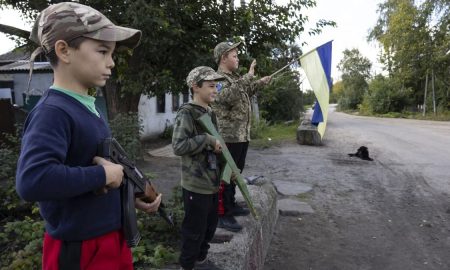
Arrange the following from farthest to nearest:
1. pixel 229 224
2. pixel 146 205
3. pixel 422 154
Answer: pixel 422 154, pixel 229 224, pixel 146 205

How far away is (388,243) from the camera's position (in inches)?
176

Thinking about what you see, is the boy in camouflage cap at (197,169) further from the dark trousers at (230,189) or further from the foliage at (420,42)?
the foliage at (420,42)

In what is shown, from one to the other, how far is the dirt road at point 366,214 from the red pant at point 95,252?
2501mm

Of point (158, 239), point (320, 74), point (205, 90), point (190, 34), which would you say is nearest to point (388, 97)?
point (190, 34)

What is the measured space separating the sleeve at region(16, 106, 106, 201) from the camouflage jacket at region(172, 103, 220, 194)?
138cm

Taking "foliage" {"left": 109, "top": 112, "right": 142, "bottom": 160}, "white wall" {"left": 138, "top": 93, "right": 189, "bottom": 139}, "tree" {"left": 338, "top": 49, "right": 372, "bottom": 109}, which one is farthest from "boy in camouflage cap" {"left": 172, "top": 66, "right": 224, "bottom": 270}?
"tree" {"left": 338, "top": 49, "right": 372, "bottom": 109}

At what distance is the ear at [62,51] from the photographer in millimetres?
1535

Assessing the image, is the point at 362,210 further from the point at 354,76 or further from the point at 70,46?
the point at 354,76

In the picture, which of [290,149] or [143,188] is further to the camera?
[290,149]

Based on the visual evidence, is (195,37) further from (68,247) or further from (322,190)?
(68,247)

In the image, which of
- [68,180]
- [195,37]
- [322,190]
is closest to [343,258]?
[322,190]

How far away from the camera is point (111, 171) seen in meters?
1.52

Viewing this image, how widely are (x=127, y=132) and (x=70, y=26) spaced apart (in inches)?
222

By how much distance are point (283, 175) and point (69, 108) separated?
6989 mm
